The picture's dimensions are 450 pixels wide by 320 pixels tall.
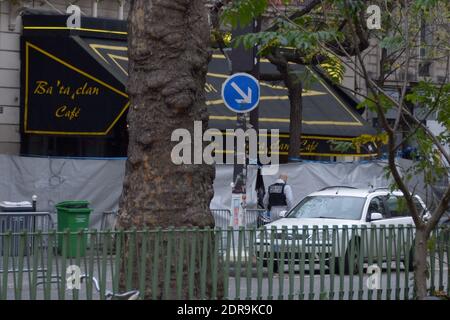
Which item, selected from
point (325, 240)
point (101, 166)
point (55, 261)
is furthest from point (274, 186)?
point (55, 261)

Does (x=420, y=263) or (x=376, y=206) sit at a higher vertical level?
(x=376, y=206)

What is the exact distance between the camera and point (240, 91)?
52.9 ft

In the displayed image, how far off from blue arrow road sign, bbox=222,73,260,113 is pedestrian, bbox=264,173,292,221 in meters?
5.30

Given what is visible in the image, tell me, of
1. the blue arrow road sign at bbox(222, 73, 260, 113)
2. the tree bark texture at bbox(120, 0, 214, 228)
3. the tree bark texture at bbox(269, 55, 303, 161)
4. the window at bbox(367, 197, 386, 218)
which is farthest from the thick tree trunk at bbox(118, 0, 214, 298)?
the tree bark texture at bbox(269, 55, 303, 161)

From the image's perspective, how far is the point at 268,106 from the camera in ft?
86.7

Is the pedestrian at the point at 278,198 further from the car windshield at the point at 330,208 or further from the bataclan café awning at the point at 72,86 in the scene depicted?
the car windshield at the point at 330,208

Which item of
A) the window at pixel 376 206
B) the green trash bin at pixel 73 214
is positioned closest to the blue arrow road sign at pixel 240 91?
the window at pixel 376 206

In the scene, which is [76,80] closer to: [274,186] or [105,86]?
[105,86]

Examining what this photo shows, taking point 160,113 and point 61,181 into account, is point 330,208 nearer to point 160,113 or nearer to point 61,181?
point 61,181

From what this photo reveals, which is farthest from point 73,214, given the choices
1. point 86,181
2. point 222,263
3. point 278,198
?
point 222,263

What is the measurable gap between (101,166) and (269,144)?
5.57 metres

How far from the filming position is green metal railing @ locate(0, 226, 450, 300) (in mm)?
8828

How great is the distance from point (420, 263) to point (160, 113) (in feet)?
10.1

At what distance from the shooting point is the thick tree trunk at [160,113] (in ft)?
33.2
